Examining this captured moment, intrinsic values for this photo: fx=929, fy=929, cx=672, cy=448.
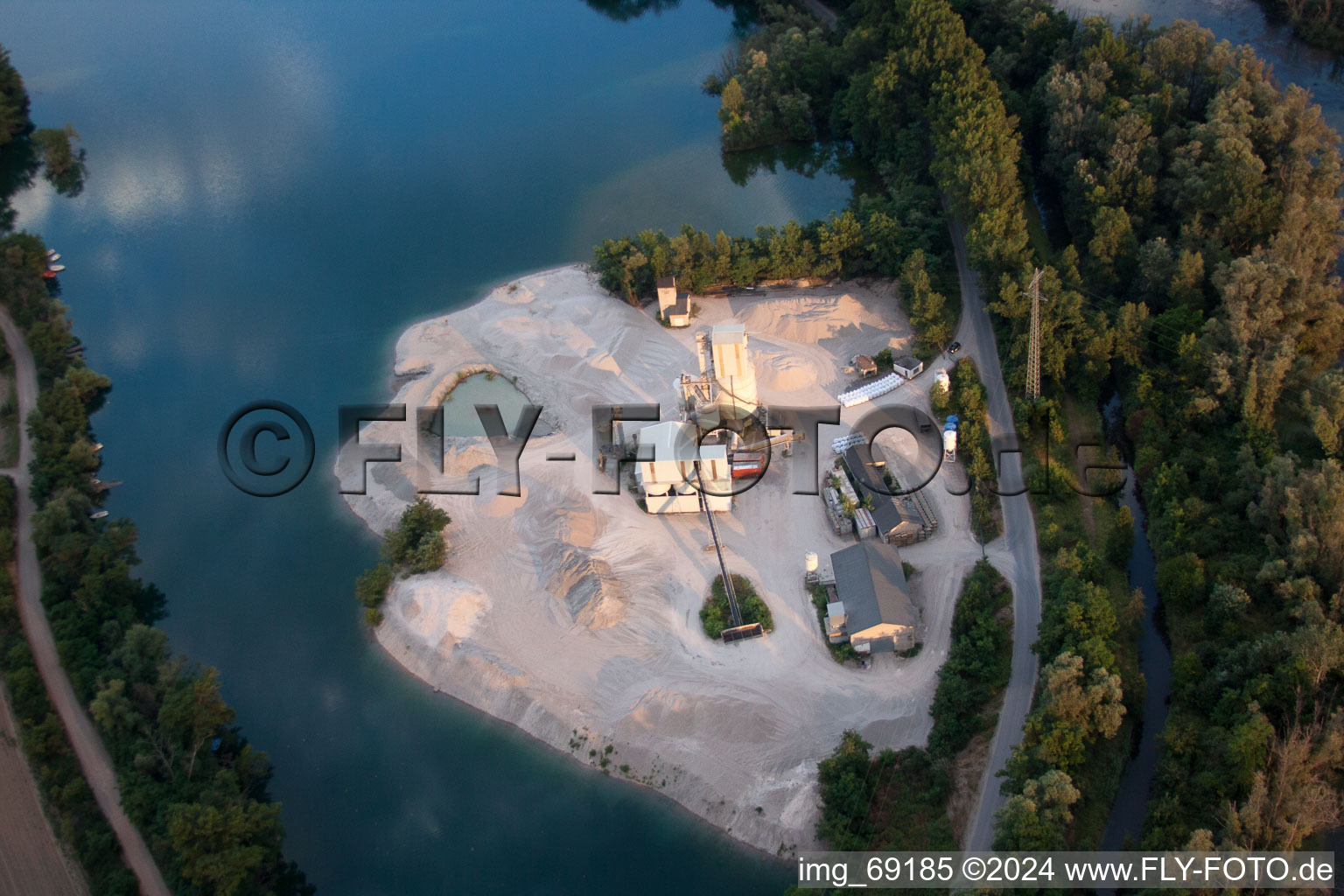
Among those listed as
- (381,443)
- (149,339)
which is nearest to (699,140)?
(381,443)

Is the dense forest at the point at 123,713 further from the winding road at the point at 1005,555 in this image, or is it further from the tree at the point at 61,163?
the tree at the point at 61,163

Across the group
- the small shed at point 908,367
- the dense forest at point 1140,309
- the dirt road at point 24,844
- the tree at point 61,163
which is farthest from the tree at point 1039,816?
the tree at point 61,163

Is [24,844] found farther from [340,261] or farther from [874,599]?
[340,261]

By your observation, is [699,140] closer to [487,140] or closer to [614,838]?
[487,140]

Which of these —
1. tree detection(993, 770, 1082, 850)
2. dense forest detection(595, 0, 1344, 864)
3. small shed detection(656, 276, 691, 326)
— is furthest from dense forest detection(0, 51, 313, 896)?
small shed detection(656, 276, 691, 326)

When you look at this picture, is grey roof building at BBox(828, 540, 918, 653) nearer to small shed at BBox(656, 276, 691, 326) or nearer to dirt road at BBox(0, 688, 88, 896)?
small shed at BBox(656, 276, 691, 326)
